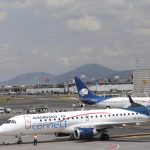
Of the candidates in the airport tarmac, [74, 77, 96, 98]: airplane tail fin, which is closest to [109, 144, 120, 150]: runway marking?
the airport tarmac

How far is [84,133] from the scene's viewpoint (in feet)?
152

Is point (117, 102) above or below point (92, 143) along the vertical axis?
above

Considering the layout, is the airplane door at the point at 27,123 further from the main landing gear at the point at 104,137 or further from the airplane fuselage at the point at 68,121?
the main landing gear at the point at 104,137

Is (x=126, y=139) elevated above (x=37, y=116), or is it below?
below

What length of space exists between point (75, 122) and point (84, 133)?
2029mm

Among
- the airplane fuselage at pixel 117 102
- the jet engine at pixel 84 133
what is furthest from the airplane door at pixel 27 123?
the airplane fuselage at pixel 117 102

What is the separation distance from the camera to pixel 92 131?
46781mm

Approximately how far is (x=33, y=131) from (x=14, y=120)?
238 cm

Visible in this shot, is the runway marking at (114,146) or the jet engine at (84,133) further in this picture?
the jet engine at (84,133)

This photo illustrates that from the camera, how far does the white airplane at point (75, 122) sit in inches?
1790

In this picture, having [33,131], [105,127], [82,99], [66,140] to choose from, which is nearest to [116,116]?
[105,127]

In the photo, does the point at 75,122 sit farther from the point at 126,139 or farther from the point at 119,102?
the point at 119,102

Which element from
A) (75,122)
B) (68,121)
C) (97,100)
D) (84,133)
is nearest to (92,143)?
(84,133)

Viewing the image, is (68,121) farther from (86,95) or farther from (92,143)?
(86,95)
